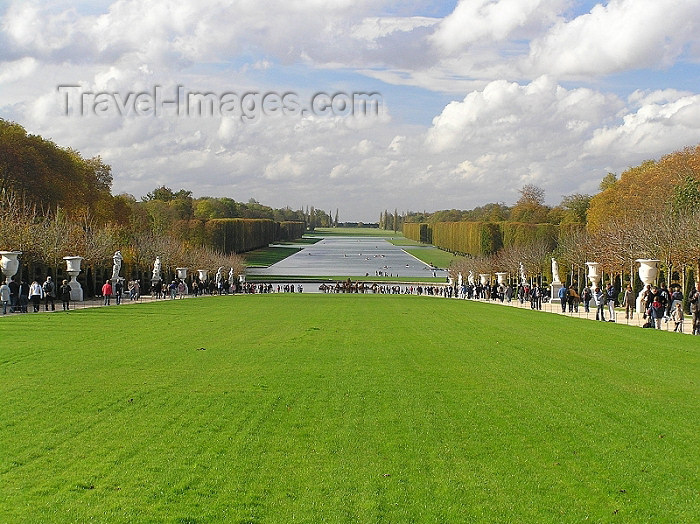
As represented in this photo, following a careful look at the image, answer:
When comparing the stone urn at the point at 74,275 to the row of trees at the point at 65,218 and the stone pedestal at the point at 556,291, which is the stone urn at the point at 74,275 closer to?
the row of trees at the point at 65,218

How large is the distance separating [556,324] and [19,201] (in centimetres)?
3927

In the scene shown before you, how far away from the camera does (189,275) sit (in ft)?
236

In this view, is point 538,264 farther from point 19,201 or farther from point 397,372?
point 397,372

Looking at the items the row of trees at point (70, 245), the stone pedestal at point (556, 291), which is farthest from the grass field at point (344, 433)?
the stone pedestal at point (556, 291)

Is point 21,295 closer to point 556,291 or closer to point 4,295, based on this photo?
point 4,295

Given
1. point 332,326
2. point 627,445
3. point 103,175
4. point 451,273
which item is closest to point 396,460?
point 627,445

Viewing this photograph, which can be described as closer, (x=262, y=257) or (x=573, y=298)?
(x=573, y=298)

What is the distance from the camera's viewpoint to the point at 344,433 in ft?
29.7

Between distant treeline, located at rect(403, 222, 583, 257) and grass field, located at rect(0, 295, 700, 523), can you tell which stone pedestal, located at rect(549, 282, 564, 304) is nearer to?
grass field, located at rect(0, 295, 700, 523)

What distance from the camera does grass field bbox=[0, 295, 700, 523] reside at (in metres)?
6.73

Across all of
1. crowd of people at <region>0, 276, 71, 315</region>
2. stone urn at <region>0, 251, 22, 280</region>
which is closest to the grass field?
crowd of people at <region>0, 276, 71, 315</region>

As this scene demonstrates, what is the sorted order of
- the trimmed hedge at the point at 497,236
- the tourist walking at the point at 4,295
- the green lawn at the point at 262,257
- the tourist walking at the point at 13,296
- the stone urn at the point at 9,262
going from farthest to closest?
1. the green lawn at the point at 262,257
2. the trimmed hedge at the point at 497,236
3. the stone urn at the point at 9,262
4. the tourist walking at the point at 13,296
5. the tourist walking at the point at 4,295

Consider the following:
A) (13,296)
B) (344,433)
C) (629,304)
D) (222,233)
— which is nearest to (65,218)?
(13,296)

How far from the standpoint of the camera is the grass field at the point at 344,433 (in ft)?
22.1
